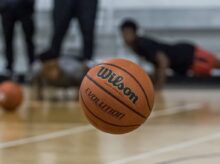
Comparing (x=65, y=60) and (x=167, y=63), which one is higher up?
(x=65, y=60)

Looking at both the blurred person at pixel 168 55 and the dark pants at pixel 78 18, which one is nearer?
the dark pants at pixel 78 18

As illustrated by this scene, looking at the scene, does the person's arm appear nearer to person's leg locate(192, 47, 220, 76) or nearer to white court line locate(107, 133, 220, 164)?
person's leg locate(192, 47, 220, 76)

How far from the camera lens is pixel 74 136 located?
2.72 metres

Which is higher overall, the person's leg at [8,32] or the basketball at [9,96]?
the basketball at [9,96]

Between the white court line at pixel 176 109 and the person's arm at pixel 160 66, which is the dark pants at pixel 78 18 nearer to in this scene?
the white court line at pixel 176 109

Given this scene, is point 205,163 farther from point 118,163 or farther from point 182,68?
point 182,68

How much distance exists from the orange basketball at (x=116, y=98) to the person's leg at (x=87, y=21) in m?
2.39

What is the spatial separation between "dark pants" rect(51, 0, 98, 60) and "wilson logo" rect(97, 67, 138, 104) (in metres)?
2.44

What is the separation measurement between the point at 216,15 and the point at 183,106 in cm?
286

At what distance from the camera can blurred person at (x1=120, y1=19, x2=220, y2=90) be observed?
213 inches

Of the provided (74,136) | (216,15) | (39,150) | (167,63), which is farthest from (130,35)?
(39,150)

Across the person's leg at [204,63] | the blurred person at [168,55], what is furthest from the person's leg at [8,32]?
the person's leg at [204,63]

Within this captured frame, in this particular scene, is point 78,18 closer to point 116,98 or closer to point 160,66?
point 160,66

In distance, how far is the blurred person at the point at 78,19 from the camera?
14.8ft
